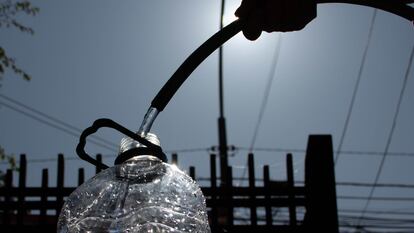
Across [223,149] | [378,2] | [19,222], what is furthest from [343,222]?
[378,2]

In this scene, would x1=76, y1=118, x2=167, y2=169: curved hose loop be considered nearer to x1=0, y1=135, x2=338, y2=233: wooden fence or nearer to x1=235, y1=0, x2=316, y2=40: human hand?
x1=235, y1=0, x2=316, y2=40: human hand

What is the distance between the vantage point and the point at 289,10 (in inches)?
58.1

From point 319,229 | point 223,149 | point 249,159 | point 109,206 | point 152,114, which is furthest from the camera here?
point 223,149

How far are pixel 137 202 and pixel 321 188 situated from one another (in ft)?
8.99

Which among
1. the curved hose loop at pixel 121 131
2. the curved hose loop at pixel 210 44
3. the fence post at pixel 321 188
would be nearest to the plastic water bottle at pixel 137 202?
the curved hose loop at pixel 121 131

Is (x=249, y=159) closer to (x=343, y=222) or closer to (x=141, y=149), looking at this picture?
(x=141, y=149)

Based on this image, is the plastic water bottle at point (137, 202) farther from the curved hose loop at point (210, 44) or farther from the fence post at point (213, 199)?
the fence post at point (213, 199)

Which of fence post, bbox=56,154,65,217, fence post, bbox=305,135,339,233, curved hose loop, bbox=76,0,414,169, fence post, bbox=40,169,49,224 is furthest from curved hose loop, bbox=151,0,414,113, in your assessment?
fence post, bbox=40,169,49,224

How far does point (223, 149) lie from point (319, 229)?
26.8 feet

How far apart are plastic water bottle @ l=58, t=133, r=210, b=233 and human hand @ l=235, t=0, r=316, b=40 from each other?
37cm

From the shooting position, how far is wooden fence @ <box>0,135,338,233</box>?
3896mm

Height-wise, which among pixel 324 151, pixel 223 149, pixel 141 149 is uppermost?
pixel 223 149

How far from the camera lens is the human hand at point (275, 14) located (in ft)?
4.84

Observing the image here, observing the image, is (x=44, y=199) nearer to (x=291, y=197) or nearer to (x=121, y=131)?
(x=291, y=197)
